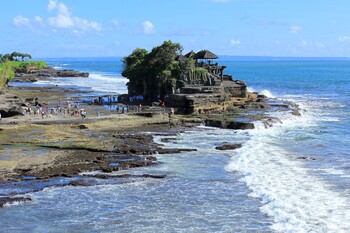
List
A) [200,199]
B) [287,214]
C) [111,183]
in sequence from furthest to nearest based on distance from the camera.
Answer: [111,183]
[200,199]
[287,214]

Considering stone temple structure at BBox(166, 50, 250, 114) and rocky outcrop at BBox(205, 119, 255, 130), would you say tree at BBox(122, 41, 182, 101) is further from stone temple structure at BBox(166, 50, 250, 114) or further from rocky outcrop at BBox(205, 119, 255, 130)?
rocky outcrop at BBox(205, 119, 255, 130)

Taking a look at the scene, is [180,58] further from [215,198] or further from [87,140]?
[215,198]

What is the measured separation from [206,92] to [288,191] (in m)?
34.1

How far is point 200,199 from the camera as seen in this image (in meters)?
25.4

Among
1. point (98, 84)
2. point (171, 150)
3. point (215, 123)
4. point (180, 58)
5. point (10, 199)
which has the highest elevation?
point (180, 58)

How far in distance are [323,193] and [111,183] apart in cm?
1101

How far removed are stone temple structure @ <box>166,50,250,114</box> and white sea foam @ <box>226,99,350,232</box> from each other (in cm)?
1707

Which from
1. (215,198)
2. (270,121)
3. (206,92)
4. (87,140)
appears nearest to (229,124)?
(270,121)

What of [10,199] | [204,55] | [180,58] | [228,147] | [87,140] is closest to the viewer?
[10,199]

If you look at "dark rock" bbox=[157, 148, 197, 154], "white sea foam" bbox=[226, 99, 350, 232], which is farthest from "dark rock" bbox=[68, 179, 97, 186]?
"dark rock" bbox=[157, 148, 197, 154]

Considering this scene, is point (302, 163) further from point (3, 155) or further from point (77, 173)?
point (3, 155)

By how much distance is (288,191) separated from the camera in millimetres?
26516

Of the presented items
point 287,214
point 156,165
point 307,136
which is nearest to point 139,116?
point 307,136

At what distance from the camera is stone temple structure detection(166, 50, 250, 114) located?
5647cm
